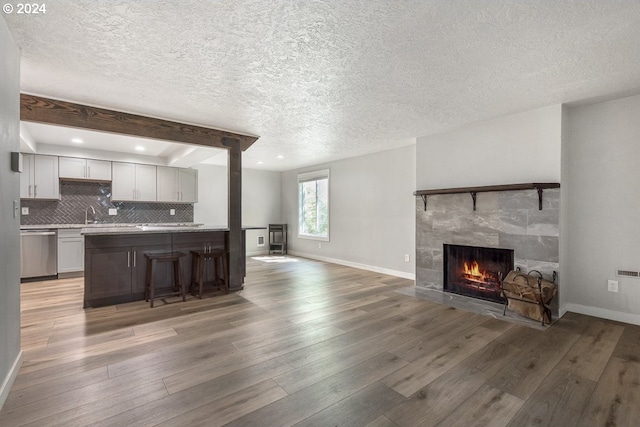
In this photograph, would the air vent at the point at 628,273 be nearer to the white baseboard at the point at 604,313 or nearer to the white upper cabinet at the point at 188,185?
the white baseboard at the point at 604,313

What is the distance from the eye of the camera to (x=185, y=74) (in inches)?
105

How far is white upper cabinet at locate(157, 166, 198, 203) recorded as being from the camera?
652 centimetres

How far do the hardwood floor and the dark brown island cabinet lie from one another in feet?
0.82

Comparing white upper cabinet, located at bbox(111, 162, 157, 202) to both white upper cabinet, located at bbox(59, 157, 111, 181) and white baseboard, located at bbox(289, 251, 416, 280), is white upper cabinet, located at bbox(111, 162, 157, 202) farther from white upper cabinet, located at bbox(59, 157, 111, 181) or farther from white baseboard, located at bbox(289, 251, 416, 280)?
white baseboard, located at bbox(289, 251, 416, 280)

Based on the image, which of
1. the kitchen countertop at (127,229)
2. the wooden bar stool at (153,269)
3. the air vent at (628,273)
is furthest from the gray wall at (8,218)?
the air vent at (628,273)

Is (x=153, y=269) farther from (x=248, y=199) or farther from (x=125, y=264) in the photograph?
(x=248, y=199)

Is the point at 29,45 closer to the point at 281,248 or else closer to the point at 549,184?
the point at 549,184

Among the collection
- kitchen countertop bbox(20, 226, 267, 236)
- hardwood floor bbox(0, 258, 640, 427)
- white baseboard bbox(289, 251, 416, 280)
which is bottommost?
hardwood floor bbox(0, 258, 640, 427)

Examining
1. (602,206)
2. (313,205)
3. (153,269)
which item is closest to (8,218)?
(153,269)

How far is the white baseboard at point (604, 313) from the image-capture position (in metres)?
3.13

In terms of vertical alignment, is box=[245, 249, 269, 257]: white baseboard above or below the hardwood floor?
above

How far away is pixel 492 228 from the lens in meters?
3.85

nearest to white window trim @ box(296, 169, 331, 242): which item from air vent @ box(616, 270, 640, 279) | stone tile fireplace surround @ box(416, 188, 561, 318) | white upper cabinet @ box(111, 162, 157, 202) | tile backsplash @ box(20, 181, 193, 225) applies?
stone tile fireplace surround @ box(416, 188, 561, 318)

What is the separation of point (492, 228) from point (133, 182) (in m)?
6.71
